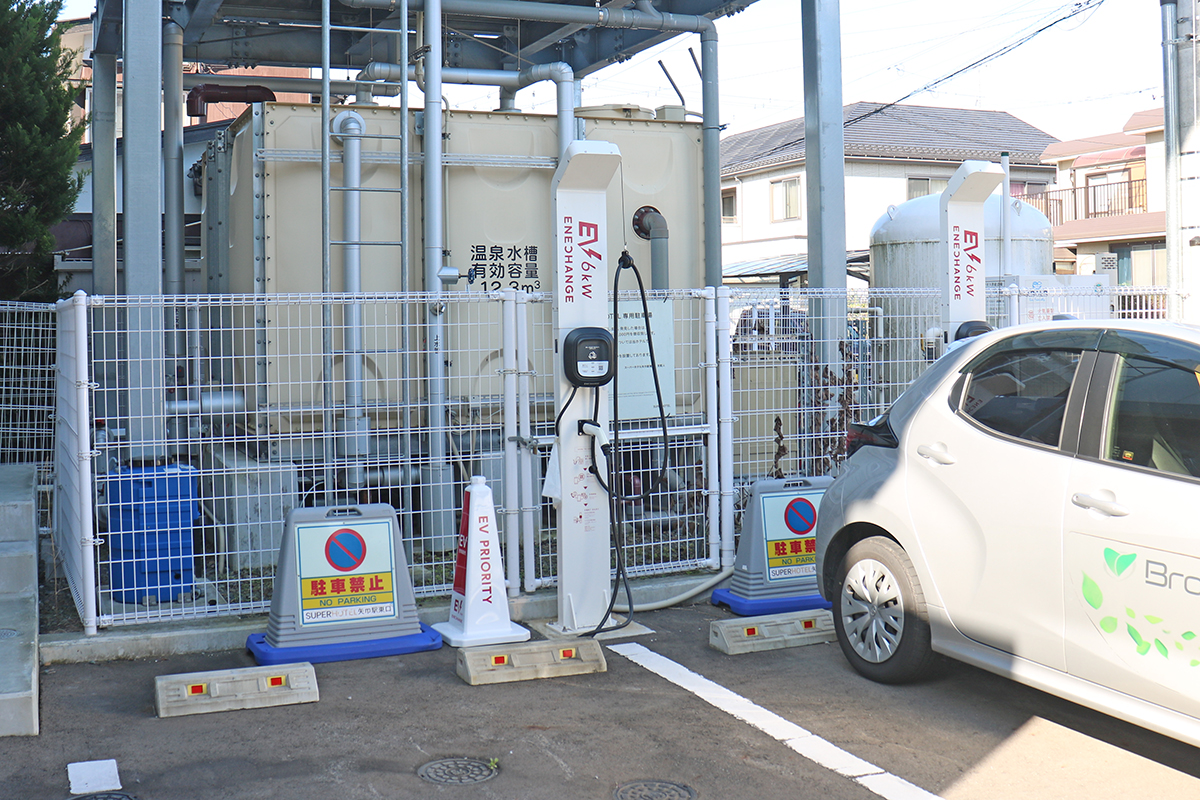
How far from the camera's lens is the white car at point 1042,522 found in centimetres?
358

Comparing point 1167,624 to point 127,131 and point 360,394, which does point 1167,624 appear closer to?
point 360,394

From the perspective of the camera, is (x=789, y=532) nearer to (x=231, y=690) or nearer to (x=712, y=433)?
(x=712, y=433)

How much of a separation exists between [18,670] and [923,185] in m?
33.5

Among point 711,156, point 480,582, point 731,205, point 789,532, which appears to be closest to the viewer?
point 480,582

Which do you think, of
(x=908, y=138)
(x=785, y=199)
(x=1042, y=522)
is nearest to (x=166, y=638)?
(x=1042, y=522)

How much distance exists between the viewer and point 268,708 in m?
4.61

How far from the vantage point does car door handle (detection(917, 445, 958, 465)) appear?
448 centimetres

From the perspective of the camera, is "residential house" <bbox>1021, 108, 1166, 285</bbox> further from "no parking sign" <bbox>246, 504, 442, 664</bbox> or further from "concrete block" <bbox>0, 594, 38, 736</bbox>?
"concrete block" <bbox>0, 594, 38, 736</bbox>

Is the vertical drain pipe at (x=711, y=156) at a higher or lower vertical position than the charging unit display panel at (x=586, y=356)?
higher

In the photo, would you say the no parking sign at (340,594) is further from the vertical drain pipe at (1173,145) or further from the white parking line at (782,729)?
the vertical drain pipe at (1173,145)

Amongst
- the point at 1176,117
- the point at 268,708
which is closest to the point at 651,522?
the point at 268,708

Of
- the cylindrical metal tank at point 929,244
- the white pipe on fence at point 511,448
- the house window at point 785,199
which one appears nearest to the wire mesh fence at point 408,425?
the white pipe on fence at point 511,448

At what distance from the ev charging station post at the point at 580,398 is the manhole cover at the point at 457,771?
175cm

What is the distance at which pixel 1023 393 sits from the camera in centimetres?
436
